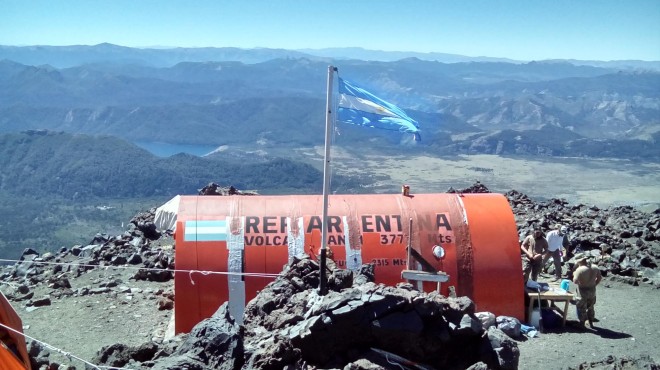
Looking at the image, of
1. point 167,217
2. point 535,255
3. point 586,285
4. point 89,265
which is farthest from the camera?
point 89,265

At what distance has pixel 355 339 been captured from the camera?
782 centimetres

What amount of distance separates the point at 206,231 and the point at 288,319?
4932 millimetres

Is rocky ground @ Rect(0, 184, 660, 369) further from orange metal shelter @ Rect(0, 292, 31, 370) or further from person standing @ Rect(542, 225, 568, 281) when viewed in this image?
person standing @ Rect(542, 225, 568, 281)

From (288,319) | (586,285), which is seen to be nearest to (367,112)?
(288,319)

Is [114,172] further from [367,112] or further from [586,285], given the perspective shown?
[367,112]

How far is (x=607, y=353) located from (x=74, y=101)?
608 feet

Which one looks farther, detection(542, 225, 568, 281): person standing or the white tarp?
detection(542, 225, 568, 281): person standing

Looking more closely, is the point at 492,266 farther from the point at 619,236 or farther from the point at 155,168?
the point at 155,168

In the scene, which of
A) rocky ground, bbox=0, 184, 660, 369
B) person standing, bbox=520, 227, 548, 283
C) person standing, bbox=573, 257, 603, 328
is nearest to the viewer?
rocky ground, bbox=0, 184, 660, 369

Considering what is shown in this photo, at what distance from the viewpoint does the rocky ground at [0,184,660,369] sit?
7.71 m

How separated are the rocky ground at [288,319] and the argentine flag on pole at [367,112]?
2.42m

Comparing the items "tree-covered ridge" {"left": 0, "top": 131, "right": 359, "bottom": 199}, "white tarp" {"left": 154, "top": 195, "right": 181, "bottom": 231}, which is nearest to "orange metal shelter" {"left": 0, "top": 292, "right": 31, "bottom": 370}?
"white tarp" {"left": 154, "top": 195, "right": 181, "bottom": 231}

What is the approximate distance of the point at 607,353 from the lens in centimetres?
1139

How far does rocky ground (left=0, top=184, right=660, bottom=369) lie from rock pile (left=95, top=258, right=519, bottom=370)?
17 millimetres
